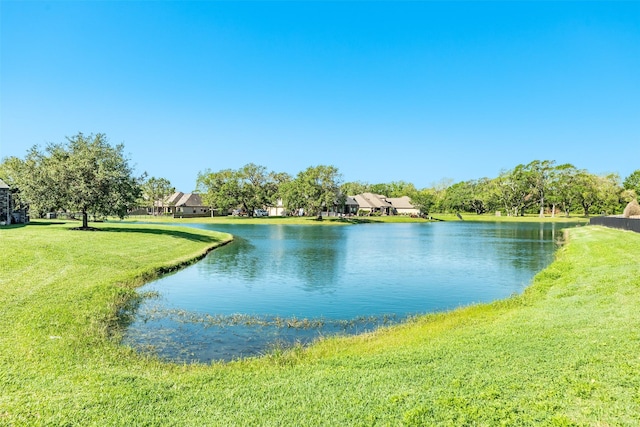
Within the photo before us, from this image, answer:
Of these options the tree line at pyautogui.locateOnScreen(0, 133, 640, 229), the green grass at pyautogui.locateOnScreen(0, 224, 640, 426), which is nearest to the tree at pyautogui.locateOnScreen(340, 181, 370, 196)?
the tree line at pyautogui.locateOnScreen(0, 133, 640, 229)

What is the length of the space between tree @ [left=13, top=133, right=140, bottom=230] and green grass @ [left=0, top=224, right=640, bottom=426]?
81.0 feet

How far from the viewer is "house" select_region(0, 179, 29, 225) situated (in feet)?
144

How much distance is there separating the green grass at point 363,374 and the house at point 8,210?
109ft

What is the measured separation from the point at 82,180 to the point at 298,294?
27.7 m

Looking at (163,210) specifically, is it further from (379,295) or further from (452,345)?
(452,345)

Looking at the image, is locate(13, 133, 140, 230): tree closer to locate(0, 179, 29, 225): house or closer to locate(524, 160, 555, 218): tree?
locate(0, 179, 29, 225): house

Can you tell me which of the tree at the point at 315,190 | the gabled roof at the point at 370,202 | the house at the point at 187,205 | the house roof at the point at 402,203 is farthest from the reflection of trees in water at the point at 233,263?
the house roof at the point at 402,203

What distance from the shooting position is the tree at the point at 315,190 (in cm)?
9731

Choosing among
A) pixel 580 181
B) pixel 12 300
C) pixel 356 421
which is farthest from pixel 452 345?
pixel 580 181

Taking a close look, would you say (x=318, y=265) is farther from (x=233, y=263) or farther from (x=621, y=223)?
(x=621, y=223)

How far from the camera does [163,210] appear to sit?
134875 mm

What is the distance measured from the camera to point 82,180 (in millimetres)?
39844

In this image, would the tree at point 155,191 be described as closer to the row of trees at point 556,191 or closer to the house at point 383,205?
the house at point 383,205

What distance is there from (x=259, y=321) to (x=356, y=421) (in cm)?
1036
